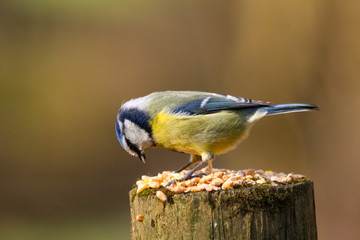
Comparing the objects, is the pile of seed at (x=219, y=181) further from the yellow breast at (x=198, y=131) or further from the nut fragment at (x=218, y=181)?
the yellow breast at (x=198, y=131)

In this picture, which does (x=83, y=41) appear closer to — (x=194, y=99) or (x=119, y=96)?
(x=119, y=96)

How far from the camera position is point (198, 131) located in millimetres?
2332

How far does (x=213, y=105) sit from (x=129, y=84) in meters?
3.51

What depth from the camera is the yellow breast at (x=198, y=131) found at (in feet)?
7.61

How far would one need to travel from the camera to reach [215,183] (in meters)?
1.75

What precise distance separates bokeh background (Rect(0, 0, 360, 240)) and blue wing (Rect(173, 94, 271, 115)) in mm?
2572

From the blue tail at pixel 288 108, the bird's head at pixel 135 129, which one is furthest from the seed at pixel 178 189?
the blue tail at pixel 288 108

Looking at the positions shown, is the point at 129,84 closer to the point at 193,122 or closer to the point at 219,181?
the point at 193,122

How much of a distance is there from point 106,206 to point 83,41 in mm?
2108

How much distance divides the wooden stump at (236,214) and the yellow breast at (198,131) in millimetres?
631

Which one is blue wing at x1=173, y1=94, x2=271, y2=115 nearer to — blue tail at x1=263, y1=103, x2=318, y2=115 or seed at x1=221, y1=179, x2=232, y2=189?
blue tail at x1=263, y1=103, x2=318, y2=115

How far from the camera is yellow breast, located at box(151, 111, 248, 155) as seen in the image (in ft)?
7.61

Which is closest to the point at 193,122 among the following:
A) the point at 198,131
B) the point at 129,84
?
the point at 198,131

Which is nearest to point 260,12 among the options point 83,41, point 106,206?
point 83,41
